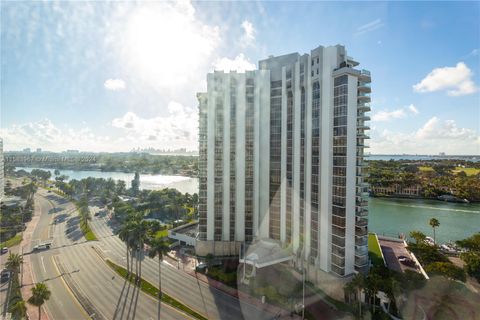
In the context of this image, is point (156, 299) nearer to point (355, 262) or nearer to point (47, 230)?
point (355, 262)

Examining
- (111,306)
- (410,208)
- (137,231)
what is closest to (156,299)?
(111,306)

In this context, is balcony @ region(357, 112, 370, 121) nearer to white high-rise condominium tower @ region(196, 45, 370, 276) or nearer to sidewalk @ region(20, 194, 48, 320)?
white high-rise condominium tower @ region(196, 45, 370, 276)

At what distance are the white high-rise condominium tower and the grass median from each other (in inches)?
307

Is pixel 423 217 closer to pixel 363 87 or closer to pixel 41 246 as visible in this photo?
pixel 363 87

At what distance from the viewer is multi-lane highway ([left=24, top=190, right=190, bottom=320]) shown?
2066 cm

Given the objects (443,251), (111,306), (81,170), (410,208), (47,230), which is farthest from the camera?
(81,170)

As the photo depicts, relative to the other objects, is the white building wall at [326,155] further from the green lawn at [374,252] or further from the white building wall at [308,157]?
the green lawn at [374,252]

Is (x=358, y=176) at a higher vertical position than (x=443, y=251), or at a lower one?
higher

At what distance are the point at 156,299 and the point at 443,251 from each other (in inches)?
1340

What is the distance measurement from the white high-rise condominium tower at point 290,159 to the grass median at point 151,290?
25.6 feet

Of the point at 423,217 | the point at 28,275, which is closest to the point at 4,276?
the point at 28,275

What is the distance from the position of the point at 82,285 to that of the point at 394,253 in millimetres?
34609

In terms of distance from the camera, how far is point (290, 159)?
28125 millimetres

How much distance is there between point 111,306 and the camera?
21.6 m
